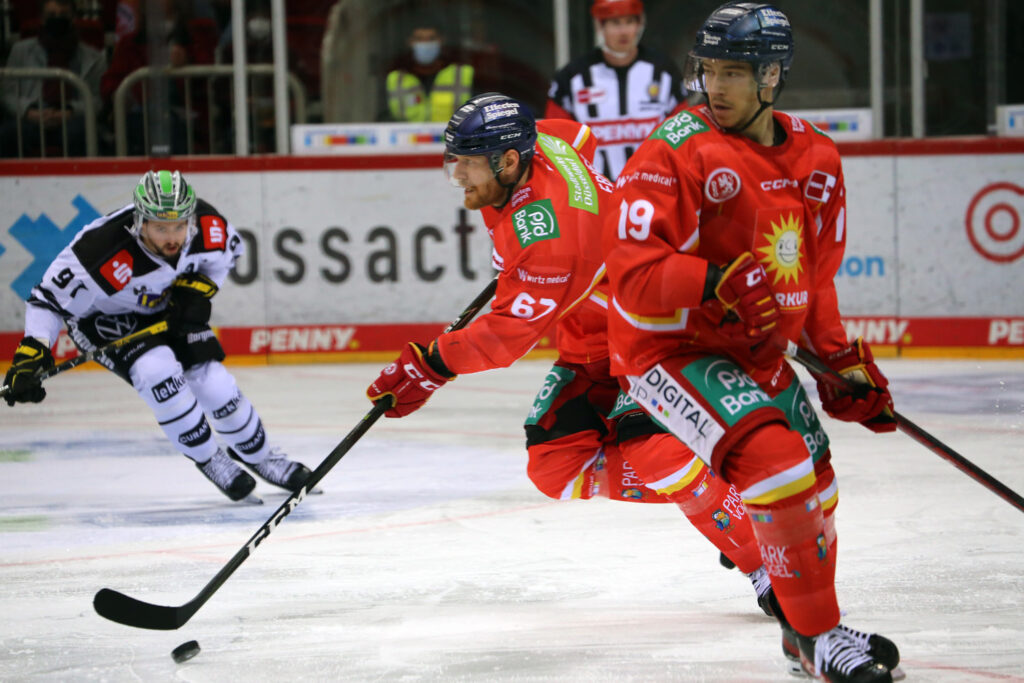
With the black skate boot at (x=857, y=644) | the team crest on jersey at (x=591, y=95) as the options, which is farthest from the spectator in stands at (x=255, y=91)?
the black skate boot at (x=857, y=644)

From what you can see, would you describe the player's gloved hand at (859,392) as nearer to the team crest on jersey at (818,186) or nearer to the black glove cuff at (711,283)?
the team crest on jersey at (818,186)

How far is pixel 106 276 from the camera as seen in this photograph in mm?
4508

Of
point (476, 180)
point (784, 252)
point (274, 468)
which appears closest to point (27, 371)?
point (274, 468)

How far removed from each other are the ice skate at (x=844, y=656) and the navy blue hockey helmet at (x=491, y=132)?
4.27 ft

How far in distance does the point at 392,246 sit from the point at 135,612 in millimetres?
5046

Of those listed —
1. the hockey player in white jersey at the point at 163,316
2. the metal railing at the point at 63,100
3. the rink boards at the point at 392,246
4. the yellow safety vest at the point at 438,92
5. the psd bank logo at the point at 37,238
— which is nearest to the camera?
the hockey player in white jersey at the point at 163,316

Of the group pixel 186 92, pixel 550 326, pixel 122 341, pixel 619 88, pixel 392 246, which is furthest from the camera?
pixel 186 92

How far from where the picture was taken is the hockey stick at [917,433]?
2.70m

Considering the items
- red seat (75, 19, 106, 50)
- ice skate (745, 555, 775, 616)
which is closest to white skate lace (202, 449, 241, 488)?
ice skate (745, 555, 775, 616)

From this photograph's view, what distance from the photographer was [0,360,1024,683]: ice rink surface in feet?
9.75

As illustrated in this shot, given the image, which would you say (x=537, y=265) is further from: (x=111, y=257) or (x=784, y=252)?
(x=111, y=257)

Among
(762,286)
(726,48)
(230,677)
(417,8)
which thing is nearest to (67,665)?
(230,677)

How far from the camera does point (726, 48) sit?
2531 millimetres

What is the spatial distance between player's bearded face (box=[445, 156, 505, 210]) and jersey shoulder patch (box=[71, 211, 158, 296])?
1.74 meters
